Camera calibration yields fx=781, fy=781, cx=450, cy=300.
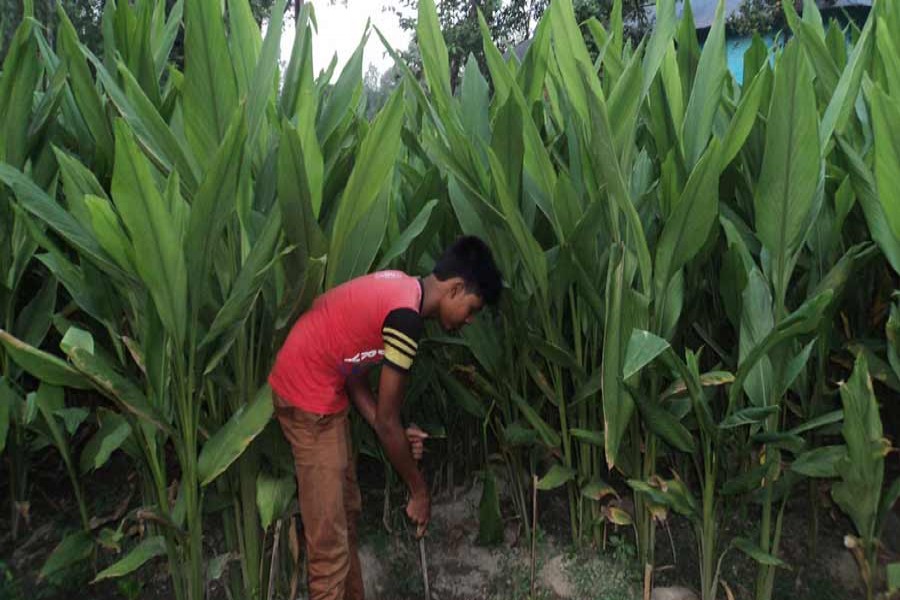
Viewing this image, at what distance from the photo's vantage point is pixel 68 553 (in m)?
1.69

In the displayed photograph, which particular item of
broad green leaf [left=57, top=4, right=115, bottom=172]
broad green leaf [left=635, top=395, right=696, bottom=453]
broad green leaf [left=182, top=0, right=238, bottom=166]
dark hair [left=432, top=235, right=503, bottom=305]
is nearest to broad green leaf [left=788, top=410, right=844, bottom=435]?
broad green leaf [left=635, top=395, right=696, bottom=453]

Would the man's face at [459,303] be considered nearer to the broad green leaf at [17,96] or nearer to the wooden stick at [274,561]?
the wooden stick at [274,561]

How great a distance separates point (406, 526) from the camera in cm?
199

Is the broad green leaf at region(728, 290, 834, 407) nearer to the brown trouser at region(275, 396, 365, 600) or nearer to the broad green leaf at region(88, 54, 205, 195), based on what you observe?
the brown trouser at region(275, 396, 365, 600)

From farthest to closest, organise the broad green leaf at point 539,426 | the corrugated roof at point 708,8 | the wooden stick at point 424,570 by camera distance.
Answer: the corrugated roof at point 708,8
the wooden stick at point 424,570
the broad green leaf at point 539,426

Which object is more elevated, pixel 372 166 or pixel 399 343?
pixel 372 166

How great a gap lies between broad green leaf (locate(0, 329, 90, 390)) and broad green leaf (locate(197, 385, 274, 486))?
0.26 metres

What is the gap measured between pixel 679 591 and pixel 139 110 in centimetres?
151

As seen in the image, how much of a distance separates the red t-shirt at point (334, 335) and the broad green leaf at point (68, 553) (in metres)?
0.60

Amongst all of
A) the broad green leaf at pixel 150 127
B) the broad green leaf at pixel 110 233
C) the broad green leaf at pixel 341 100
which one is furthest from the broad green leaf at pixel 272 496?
the broad green leaf at pixel 341 100

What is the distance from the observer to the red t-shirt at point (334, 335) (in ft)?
5.06

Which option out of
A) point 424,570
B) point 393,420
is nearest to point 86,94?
point 393,420

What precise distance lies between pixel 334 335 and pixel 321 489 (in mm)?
314

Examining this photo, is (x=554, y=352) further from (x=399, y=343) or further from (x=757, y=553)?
(x=757, y=553)
